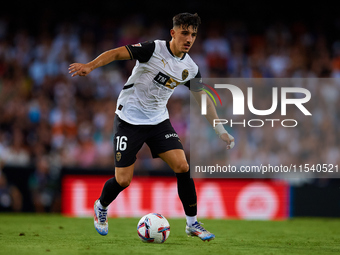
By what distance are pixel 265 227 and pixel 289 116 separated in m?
4.49

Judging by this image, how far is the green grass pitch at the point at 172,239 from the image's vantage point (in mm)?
5641

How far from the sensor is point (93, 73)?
14.9 m

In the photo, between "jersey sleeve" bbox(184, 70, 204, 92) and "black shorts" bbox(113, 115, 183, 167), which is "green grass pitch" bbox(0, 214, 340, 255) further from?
"jersey sleeve" bbox(184, 70, 204, 92)

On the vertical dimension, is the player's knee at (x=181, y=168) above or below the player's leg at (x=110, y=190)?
above

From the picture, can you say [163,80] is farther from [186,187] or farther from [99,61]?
[186,187]

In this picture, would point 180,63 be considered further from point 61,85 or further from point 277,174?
point 61,85

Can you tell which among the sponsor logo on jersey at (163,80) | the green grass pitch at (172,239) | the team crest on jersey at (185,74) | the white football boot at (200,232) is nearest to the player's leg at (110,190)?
the green grass pitch at (172,239)

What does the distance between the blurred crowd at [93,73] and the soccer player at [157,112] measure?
556cm

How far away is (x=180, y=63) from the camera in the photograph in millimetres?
6316

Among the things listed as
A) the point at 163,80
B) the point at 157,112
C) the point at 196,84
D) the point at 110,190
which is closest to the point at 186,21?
the point at 163,80

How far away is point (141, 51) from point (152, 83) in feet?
1.43

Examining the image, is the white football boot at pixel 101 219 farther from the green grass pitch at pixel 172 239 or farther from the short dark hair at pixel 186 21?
the short dark hair at pixel 186 21

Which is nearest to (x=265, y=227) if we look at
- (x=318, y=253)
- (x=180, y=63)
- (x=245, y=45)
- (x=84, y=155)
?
(x=318, y=253)

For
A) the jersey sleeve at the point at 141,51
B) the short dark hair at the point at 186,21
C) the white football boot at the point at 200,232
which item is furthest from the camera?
the white football boot at the point at 200,232
